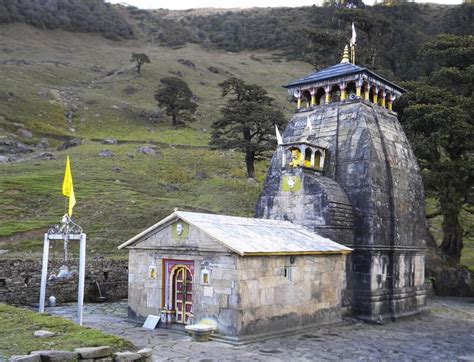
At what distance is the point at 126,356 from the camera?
8719mm

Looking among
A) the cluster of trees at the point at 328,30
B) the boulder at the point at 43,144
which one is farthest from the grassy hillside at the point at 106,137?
the cluster of trees at the point at 328,30

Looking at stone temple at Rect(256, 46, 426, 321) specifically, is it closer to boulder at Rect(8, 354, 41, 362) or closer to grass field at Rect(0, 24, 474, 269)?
grass field at Rect(0, 24, 474, 269)

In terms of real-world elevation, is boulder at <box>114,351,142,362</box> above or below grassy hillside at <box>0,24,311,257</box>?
below

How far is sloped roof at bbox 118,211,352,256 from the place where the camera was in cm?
1434

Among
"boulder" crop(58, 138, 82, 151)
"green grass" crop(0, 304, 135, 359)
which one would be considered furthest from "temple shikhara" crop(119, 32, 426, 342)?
"boulder" crop(58, 138, 82, 151)

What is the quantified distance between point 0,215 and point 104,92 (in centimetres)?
4755

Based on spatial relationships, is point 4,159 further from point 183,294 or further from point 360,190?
point 360,190

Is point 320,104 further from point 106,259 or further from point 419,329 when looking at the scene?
point 106,259

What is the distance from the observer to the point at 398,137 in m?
21.5

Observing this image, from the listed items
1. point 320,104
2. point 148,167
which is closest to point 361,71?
point 320,104

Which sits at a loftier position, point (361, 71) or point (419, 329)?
point (361, 71)

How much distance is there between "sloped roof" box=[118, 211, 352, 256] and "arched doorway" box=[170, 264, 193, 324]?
1.49 meters

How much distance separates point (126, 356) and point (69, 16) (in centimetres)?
12248

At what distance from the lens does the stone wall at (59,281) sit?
1816 cm
